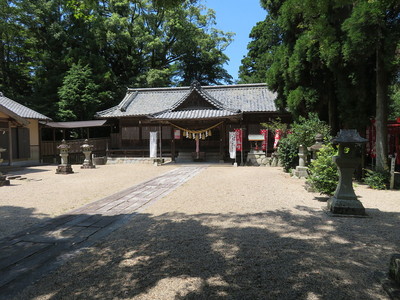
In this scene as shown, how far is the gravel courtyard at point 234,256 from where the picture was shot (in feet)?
9.37

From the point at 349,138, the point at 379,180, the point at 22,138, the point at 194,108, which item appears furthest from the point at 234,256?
the point at 22,138

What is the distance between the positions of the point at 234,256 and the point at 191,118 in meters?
14.2

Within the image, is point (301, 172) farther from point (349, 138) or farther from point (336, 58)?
point (349, 138)

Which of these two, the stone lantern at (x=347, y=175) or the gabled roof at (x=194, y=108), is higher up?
the gabled roof at (x=194, y=108)

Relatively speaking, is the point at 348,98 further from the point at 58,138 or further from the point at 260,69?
the point at 58,138

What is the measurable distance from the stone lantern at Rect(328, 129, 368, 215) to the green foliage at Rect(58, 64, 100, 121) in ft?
72.2

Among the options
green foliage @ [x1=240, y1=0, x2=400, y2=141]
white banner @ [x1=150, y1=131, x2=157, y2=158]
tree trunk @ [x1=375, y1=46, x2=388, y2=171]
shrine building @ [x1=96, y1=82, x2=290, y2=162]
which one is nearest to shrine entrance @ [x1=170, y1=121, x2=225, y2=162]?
shrine building @ [x1=96, y1=82, x2=290, y2=162]

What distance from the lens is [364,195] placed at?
26.3 feet

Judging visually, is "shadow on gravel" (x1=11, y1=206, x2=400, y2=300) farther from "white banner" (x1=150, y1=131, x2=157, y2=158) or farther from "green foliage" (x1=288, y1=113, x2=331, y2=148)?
"white banner" (x1=150, y1=131, x2=157, y2=158)

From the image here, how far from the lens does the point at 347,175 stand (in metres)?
5.91

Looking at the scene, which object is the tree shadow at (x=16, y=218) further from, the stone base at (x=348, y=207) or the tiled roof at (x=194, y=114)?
the tiled roof at (x=194, y=114)

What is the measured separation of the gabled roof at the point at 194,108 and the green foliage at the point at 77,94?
11.6 ft

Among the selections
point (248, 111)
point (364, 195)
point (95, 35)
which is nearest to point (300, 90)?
point (364, 195)

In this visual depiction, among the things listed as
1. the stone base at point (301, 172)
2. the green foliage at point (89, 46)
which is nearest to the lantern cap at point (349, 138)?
the stone base at point (301, 172)
